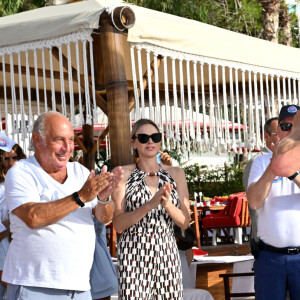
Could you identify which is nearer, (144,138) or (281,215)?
(281,215)

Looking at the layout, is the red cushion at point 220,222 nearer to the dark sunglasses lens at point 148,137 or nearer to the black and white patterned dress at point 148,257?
the dark sunglasses lens at point 148,137

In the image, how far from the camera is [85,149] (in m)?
8.55

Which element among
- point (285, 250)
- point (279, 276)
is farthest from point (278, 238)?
point (279, 276)

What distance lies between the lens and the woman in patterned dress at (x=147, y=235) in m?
4.84

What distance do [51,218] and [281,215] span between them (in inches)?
63.9

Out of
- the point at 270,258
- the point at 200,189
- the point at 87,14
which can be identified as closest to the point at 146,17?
the point at 87,14

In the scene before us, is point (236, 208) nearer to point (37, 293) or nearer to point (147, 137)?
point (147, 137)

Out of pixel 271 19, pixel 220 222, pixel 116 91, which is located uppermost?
pixel 271 19

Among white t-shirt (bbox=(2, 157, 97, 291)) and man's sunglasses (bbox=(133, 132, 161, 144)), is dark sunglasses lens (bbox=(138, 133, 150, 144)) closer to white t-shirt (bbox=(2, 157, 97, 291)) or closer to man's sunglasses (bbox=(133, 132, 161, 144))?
man's sunglasses (bbox=(133, 132, 161, 144))

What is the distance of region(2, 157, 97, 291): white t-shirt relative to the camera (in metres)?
3.76

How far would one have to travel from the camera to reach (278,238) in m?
4.65

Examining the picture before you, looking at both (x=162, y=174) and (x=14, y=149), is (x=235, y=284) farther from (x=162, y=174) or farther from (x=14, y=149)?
(x=14, y=149)

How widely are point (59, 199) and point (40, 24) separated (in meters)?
2.41

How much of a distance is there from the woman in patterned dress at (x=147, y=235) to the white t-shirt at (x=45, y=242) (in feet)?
2.93
